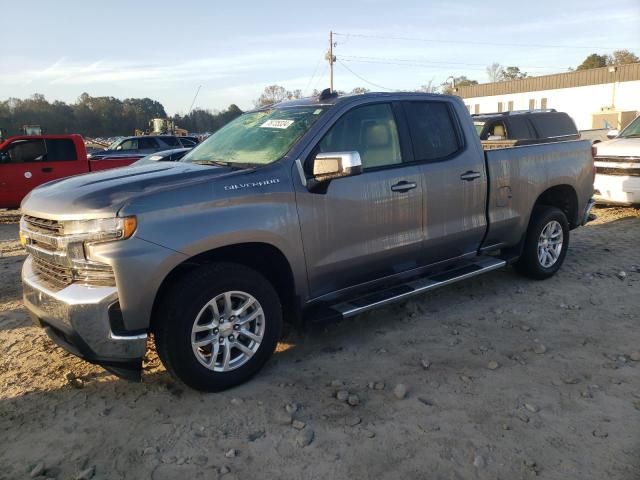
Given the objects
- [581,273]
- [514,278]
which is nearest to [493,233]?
[514,278]

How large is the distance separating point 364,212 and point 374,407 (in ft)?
4.73

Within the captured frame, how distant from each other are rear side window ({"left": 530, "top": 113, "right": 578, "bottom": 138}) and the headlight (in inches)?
389

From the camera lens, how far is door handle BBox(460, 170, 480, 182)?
4579 mm

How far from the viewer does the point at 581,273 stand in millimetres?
5879

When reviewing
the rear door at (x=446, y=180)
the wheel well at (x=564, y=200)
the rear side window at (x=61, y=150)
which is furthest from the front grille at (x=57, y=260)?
the rear side window at (x=61, y=150)

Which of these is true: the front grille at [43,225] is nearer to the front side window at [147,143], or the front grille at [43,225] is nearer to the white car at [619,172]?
the white car at [619,172]

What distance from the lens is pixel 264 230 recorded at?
11.2ft

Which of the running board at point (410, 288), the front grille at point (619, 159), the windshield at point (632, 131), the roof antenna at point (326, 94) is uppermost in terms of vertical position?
the roof antenna at point (326, 94)

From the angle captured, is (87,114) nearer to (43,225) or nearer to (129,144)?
(129,144)

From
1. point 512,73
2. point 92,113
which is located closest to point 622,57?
point 512,73

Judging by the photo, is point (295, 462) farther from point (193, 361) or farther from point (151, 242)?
point (151, 242)

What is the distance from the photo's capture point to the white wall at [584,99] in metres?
42.9

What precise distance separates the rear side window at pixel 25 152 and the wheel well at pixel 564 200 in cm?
1038

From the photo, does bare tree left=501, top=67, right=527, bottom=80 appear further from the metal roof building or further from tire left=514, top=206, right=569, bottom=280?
tire left=514, top=206, right=569, bottom=280
